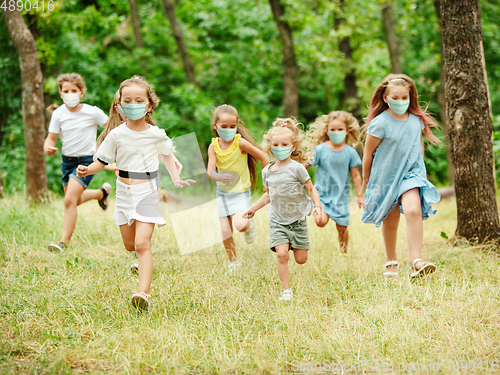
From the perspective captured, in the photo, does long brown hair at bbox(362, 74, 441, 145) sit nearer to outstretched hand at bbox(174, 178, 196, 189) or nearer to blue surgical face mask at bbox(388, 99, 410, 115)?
blue surgical face mask at bbox(388, 99, 410, 115)

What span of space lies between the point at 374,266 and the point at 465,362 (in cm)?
212

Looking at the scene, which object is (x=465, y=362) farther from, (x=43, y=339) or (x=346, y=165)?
(x=346, y=165)

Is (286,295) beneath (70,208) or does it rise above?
beneath

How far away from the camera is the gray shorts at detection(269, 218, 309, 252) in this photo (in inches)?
160

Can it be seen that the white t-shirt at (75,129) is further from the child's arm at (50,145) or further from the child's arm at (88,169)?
the child's arm at (88,169)

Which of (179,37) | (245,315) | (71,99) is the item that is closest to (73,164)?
(71,99)

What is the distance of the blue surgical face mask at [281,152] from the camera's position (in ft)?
13.4

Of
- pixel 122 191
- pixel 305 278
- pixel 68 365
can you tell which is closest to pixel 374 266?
pixel 305 278

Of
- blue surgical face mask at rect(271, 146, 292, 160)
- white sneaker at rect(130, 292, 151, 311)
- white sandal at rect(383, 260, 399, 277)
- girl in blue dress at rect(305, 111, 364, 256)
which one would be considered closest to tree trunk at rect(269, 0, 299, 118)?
girl in blue dress at rect(305, 111, 364, 256)

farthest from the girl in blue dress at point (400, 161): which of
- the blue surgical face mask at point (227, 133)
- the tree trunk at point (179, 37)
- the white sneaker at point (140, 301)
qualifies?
the tree trunk at point (179, 37)

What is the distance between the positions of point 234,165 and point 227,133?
1.19 feet

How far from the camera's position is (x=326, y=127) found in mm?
5480

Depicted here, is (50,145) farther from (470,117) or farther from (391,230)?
(470,117)

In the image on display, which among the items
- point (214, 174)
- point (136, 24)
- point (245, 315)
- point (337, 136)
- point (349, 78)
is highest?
point (136, 24)
